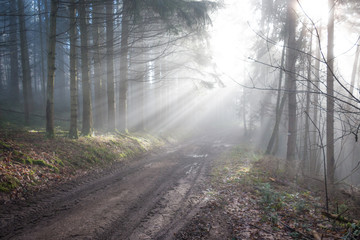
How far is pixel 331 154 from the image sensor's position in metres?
8.28

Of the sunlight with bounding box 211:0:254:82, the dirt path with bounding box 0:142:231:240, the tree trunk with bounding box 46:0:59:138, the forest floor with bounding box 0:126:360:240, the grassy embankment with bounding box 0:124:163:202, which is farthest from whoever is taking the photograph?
the sunlight with bounding box 211:0:254:82

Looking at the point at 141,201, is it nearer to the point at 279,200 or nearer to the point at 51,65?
the point at 279,200

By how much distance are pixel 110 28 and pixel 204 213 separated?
39.7 feet

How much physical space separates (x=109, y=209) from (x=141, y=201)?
0.88 meters

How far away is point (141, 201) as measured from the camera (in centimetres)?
555

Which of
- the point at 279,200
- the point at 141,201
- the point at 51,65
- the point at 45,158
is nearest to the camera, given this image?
the point at 141,201

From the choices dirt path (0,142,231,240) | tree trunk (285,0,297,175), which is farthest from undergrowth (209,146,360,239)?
tree trunk (285,0,297,175)

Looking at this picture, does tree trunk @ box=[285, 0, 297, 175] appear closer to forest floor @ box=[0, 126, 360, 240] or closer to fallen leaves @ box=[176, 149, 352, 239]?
forest floor @ box=[0, 126, 360, 240]

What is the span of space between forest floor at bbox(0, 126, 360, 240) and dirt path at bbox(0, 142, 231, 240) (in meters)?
0.02

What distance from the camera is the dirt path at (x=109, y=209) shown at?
4.02 meters

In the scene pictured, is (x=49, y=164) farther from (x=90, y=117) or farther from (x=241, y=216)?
(x=241, y=216)

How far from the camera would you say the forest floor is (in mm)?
4175

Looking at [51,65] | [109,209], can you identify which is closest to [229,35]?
[51,65]

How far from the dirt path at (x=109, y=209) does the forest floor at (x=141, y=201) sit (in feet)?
0.06
